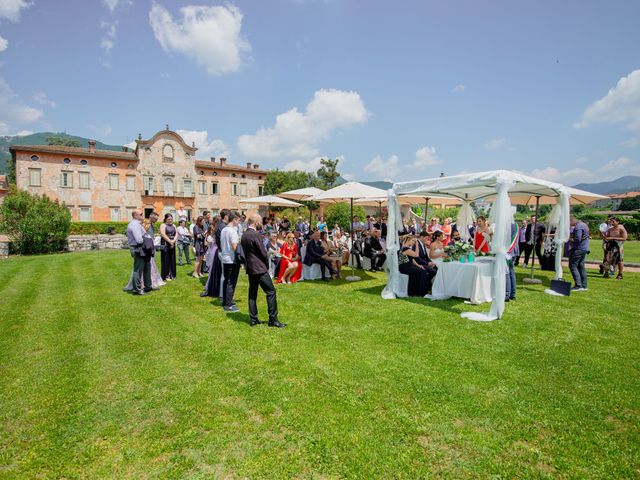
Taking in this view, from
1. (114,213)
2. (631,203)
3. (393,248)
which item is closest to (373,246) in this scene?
(393,248)

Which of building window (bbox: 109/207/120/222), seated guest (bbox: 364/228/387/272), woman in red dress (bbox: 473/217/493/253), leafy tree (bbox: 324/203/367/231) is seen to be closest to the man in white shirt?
seated guest (bbox: 364/228/387/272)

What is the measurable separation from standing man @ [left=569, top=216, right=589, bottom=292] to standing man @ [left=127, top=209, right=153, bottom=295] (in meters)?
9.81

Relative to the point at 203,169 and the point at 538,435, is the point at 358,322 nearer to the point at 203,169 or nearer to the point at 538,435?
the point at 538,435

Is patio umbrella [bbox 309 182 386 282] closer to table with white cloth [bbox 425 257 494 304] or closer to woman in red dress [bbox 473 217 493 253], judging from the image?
table with white cloth [bbox 425 257 494 304]

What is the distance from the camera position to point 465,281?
7.16 meters

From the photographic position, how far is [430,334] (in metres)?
5.02

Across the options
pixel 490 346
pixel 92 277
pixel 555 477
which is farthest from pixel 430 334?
pixel 92 277

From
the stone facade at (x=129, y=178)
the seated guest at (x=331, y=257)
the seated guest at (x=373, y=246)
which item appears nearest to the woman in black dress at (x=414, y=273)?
the seated guest at (x=331, y=257)

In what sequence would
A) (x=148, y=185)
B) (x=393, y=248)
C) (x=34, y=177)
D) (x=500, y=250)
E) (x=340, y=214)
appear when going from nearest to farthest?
(x=500, y=250)
(x=393, y=248)
(x=340, y=214)
(x=34, y=177)
(x=148, y=185)

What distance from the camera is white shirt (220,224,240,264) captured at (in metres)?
6.23

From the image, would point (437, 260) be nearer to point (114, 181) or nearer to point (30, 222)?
point (30, 222)

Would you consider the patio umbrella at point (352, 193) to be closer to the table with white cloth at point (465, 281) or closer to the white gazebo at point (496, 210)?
the white gazebo at point (496, 210)

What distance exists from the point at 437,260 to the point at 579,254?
11.6 feet

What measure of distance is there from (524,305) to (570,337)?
189 centimetres
